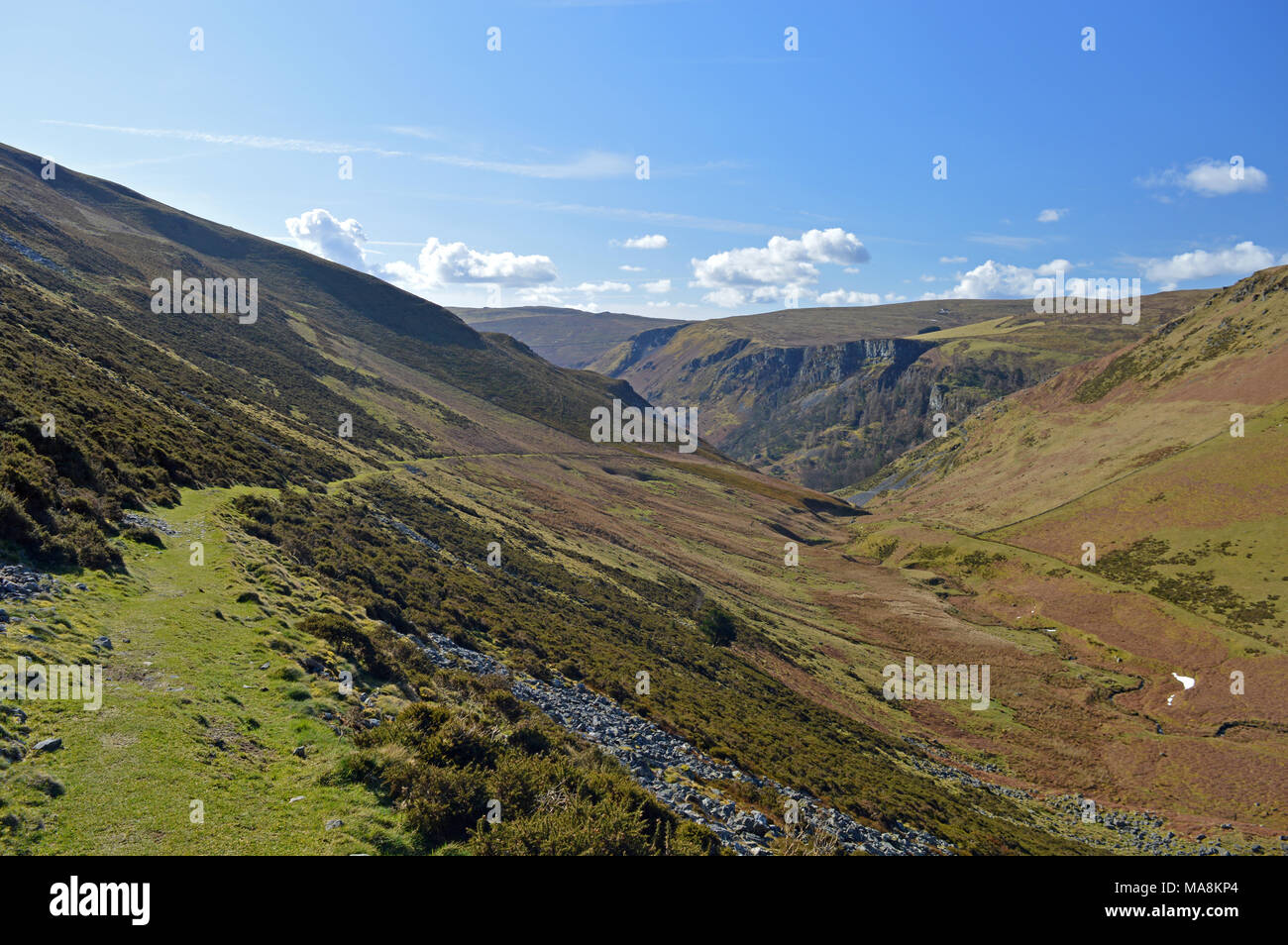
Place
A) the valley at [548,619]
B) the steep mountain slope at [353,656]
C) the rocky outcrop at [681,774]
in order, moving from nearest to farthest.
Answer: the steep mountain slope at [353,656] → the valley at [548,619] → the rocky outcrop at [681,774]

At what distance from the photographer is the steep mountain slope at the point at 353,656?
9.01 metres

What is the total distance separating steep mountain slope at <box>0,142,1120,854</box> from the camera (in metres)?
9.01

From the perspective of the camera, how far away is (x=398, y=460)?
63.8 meters

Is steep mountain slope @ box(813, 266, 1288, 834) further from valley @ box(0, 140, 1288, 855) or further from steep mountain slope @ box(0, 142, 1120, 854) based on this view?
steep mountain slope @ box(0, 142, 1120, 854)

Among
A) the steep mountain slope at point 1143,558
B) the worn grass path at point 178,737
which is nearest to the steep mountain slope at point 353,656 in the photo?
the worn grass path at point 178,737

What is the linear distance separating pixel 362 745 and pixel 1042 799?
37748mm

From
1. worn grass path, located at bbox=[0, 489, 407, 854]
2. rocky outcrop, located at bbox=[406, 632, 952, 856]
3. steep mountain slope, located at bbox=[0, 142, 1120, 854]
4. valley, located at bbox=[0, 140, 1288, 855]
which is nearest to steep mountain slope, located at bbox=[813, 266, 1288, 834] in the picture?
valley, located at bbox=[0, 140, 1288, 855]

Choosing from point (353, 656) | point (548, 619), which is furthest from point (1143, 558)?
point (353, 656)

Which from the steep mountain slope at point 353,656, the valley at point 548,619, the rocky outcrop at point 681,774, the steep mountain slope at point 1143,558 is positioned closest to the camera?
the steep mountain slope at point 353,656

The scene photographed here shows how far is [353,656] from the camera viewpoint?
613 inches

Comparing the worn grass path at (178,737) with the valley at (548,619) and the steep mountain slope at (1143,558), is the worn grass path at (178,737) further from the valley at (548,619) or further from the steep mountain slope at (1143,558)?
the steep mountain slope at (1143,558)

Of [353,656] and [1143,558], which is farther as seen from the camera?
[1143,558]

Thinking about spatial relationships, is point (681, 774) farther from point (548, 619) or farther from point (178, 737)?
point (548, 619)
